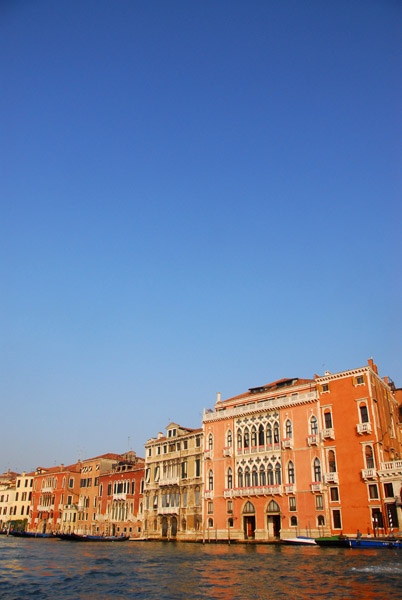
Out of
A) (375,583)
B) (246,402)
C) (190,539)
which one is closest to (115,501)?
(190,539)

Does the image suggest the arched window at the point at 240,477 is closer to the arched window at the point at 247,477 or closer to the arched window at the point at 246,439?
the arched window at the point at 247,477

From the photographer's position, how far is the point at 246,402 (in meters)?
46.9

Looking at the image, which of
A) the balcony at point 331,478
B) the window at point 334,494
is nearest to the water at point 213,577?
the window at point 334,494

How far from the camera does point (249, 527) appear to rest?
42812 mm

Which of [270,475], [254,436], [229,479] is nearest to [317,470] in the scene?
[270,475]

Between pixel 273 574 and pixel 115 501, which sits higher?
pixel 115 501

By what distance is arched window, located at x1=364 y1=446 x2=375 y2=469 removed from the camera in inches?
1436

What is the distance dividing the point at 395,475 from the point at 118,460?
39572 mm

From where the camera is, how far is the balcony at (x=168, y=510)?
49.5 meters

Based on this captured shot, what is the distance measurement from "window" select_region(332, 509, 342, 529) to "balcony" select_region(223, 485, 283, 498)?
4.78m

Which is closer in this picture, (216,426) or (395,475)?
(395,475)

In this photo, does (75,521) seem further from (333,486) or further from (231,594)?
(231,594)

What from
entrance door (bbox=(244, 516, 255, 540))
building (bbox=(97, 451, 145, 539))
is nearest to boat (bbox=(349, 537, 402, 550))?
entrance door (bbox=(244, 516, 255, 540))

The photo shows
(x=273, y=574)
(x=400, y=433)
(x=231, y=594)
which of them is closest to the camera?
(x=231, y=594)
